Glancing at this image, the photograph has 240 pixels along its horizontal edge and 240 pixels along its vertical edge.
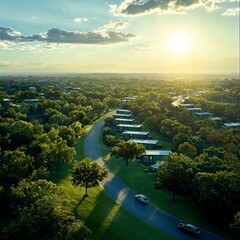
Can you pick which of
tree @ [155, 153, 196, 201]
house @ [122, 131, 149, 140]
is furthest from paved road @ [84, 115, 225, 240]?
house @ [122, 131, 149, 140]

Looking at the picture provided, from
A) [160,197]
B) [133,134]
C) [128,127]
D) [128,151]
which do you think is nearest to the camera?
[160,197]

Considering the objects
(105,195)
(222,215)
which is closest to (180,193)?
(222,215)

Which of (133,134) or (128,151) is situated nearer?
(128,151)

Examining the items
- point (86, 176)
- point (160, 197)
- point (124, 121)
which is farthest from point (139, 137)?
point (86, 176)

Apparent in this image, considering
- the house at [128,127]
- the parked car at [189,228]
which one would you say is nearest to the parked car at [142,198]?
the parked car at [189,228]

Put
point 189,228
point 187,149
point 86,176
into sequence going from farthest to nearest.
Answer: point 187,149 → point 86,176 → point 189,228

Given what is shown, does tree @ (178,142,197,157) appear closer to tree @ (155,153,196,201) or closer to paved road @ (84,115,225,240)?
tree @ (155,153,196,201)

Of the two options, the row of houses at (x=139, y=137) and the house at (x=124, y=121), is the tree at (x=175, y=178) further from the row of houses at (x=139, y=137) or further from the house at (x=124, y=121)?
the house at (x=124, y=121)

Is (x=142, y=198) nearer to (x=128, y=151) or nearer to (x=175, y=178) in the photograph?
(x=175, y=178)
